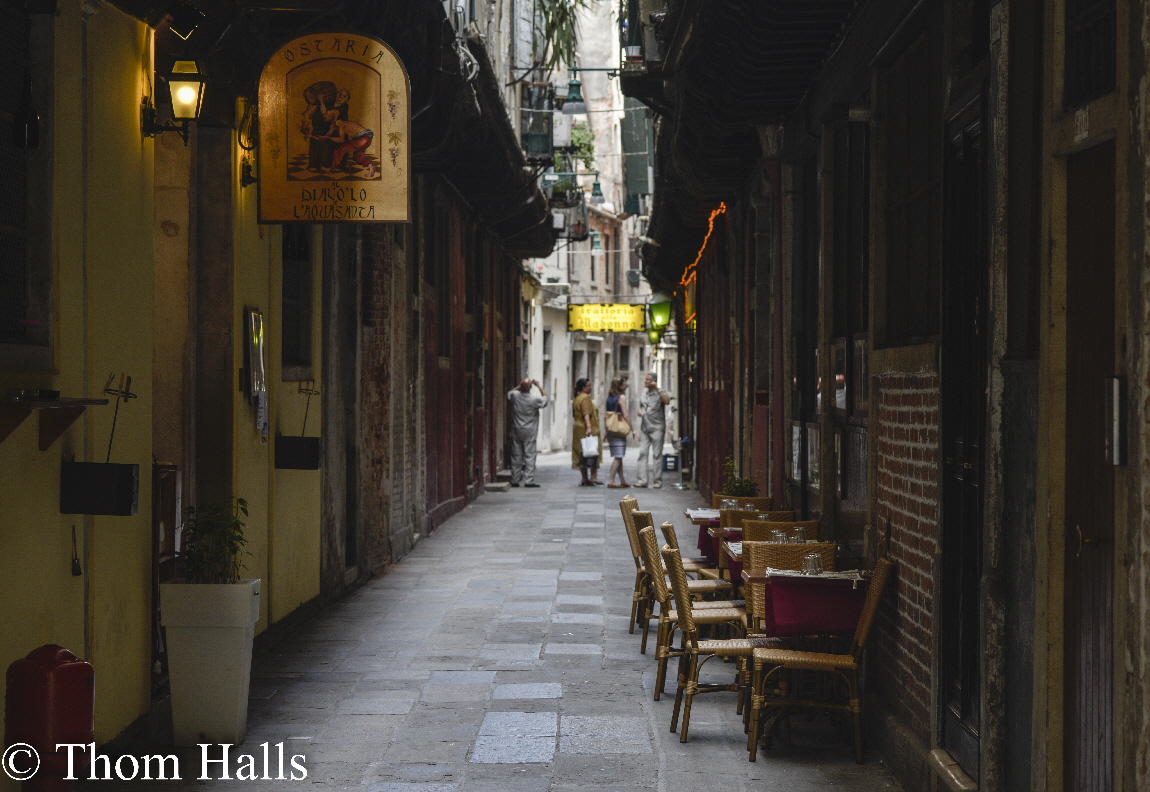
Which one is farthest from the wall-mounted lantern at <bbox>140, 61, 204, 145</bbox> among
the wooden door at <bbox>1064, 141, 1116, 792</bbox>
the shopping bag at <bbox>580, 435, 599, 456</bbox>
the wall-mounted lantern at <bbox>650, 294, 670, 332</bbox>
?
the wall-mounted lantern at <bbox>650, 294, 670, 332</bbox>

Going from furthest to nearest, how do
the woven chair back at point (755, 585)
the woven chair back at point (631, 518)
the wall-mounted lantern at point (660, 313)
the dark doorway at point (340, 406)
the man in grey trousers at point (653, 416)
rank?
the wall-mounted lantern at point (660, 313), the man in grey trousers at point (653, 416), the dark doorway at point (340, 406), the woven chair back at point (631, 518), the woven chair back at point (755, 585)

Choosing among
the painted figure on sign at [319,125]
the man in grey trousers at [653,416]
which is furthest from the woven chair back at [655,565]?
the man in grey trousers at [653,416]

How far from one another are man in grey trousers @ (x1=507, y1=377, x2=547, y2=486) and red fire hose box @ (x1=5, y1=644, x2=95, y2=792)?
665 inches

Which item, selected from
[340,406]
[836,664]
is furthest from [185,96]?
[340,406]

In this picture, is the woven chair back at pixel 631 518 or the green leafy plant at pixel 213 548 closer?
the green leafy plant at pixel 213 548

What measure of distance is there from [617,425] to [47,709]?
1795 cm

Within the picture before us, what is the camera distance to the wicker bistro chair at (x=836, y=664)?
5828 mm

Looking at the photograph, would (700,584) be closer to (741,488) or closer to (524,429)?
(741,488)

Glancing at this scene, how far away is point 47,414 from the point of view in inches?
192

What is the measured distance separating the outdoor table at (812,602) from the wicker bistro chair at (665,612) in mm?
569

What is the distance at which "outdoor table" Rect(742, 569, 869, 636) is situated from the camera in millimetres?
Result: 5895

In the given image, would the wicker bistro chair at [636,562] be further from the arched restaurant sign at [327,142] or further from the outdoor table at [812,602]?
the arched restaurant sign at [327,142]

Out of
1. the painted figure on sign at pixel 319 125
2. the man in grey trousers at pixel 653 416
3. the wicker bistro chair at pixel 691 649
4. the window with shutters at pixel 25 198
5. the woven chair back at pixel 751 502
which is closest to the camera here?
the window with shutters at pixel 25 198

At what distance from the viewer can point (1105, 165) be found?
11.4ft
